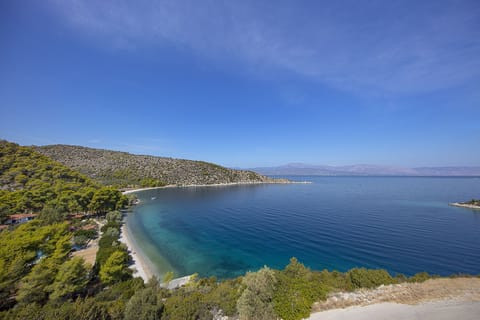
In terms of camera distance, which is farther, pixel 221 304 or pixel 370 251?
pixel 370 251

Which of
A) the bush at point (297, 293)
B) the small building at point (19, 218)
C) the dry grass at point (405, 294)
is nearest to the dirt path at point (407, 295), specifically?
the dry grass at point (405, 294)

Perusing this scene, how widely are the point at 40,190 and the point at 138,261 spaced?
29890 millimetres

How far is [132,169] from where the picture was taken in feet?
318

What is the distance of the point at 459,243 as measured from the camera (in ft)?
75.6

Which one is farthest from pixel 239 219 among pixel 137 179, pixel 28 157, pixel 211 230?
pixel 137 179

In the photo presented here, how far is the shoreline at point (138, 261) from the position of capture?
16.2 meters

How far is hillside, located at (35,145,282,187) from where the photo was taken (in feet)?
285

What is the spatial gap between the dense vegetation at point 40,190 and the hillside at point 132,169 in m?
31.6

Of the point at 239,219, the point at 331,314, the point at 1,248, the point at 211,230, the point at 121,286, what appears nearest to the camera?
the point at 331,314

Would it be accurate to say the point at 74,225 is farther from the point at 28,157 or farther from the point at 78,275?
the point at 28,157

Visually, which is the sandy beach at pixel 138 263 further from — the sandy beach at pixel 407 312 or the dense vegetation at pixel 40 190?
the sandy beach at pixel 407 312

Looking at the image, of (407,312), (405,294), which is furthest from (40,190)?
(405,294)

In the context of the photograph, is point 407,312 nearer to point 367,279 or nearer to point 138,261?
point 367,279

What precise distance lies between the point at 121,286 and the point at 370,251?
2626 cm
